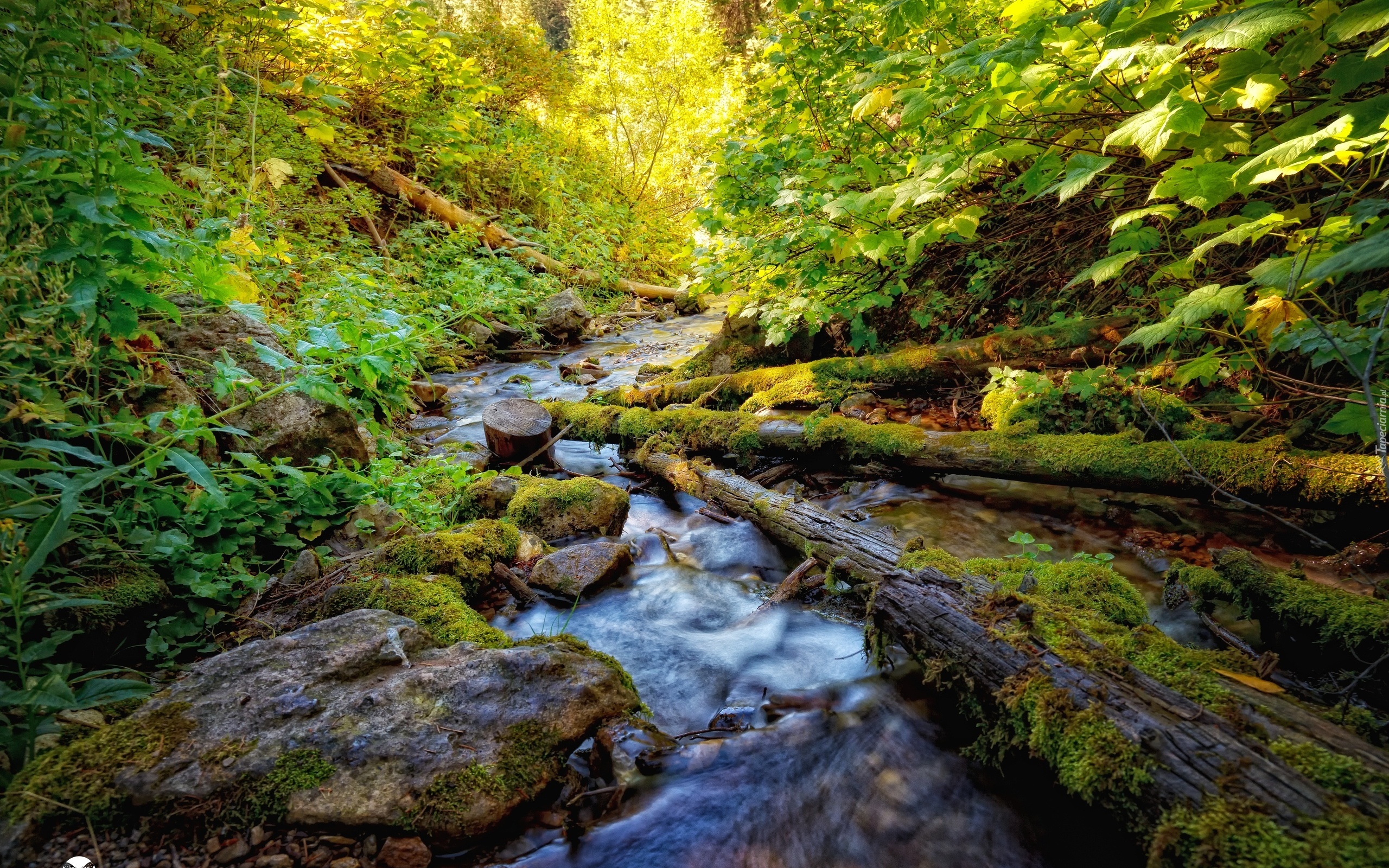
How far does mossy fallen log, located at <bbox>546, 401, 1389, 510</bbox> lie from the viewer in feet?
9.39

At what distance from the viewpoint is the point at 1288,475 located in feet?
9.70

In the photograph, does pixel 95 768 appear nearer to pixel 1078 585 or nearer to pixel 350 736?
pixel 350 736

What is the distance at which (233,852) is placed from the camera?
1.61m

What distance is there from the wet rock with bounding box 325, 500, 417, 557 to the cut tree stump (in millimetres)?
2038

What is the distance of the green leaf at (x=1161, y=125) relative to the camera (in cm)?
186

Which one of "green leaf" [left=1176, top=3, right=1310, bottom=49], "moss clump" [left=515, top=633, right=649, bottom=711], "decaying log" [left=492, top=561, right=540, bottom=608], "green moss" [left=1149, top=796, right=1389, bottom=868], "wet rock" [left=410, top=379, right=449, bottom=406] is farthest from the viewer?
"wet rock" [left=410, top=379, right=449, bottom=406]

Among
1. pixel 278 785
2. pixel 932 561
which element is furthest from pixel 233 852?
pixel 932 561

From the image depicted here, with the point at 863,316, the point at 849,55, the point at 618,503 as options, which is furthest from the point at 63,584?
the point at 863,316

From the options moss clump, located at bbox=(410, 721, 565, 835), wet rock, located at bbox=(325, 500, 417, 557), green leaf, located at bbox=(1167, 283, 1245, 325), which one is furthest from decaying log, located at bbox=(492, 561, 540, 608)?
green leaf, located at bbox=(1167, 283, 1245, 325)

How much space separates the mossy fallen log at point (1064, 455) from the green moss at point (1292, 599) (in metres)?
0.51

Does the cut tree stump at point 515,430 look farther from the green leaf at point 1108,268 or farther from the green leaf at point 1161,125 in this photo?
the green leaf at point 1161,125

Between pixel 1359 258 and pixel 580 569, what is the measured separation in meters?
3.58

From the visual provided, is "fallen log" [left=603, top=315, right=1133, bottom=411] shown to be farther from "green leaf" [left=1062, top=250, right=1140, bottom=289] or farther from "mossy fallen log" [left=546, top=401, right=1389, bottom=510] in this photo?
"green leaf" [left=1062, top=250, right=1140, bottom=289]

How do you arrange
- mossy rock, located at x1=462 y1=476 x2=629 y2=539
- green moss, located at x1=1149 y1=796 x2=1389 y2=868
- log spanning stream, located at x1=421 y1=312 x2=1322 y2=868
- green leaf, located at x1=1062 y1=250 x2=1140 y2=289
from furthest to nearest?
mossy rock, located at x1=462 y1=476 x2=629 y2=539, green leaf, located at x1=1062 y1=250 x2=1140 y2=289, log spanning stream, located at x1=421 y1=312 x2=1322 y2=868, green moss, located at x1=1149 y1=796 x2=1389 y2=868
